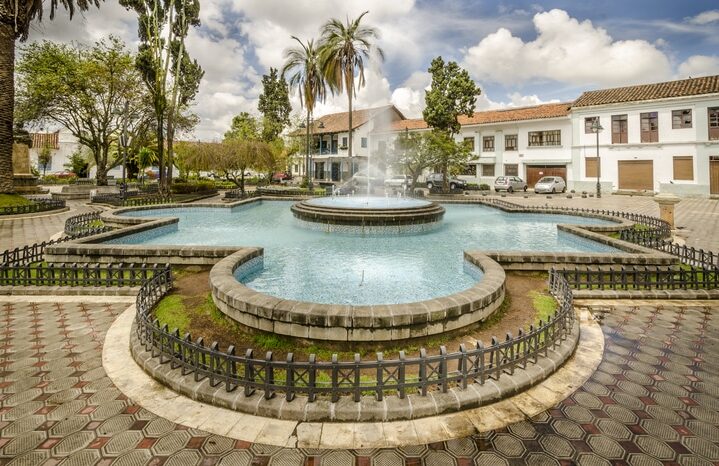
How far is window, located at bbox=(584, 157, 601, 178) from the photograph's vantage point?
36.2 metres

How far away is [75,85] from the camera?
95.3 ft

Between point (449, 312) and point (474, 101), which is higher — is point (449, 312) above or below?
below

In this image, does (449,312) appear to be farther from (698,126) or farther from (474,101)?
(698,126)

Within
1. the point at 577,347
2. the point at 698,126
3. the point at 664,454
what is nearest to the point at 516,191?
the point at 698,126

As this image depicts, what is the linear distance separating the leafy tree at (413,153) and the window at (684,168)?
2087 cm

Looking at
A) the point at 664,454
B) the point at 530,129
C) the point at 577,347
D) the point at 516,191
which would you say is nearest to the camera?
the point at 664,454

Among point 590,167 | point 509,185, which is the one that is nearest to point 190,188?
point 509,185

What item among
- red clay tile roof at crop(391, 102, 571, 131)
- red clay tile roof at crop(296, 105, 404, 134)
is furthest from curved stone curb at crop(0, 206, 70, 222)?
red clay tile roof at crop(391, 102, 571, 131)

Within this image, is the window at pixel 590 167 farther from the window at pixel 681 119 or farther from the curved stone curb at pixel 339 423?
the curved stone curb at pixel 339 423

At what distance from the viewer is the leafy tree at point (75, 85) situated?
2878cm

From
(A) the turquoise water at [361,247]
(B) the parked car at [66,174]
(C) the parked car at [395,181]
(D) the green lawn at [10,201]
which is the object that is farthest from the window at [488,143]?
(B) the parked car at [66,174]

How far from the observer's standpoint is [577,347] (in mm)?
5730

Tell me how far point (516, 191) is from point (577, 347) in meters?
34.8

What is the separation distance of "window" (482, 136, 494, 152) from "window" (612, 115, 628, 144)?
12021 millimetres
